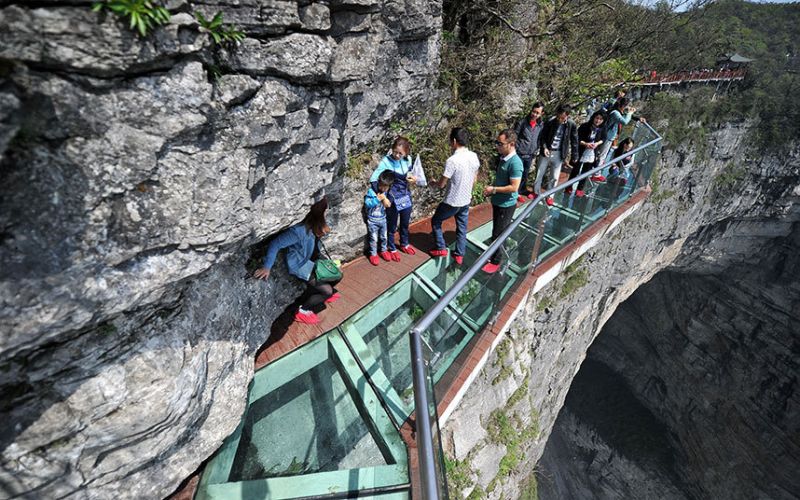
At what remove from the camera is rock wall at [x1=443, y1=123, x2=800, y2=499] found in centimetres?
522

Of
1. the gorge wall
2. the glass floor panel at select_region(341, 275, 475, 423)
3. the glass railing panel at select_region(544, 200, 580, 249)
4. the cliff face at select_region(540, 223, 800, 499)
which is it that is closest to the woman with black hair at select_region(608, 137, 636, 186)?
the glass railing panel at select_region(544, 200, 580, 249)

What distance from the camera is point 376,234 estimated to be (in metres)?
4.77

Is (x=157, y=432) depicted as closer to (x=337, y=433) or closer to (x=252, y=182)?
(x=337, y=433)

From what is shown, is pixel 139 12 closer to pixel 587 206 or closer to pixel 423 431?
pixel 423 431

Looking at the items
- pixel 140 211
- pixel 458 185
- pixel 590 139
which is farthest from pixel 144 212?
pixel 590 139

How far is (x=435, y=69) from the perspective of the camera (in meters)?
5.54

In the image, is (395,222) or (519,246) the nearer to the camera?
(519,246)

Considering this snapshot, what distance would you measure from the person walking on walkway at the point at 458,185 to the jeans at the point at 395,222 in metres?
0.41

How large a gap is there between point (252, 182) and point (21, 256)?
1318 mm

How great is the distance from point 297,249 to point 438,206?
2127mm

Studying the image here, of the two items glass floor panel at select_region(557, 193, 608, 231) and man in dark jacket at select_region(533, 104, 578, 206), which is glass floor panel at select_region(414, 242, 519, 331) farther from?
man in dark jacket at select_region(533, 104, 578, 206)

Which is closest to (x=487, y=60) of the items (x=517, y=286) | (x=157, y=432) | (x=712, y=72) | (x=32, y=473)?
(x=517, y=286)

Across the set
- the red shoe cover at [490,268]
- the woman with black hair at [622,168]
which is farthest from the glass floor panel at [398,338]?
the woman with black hair at [622,168]

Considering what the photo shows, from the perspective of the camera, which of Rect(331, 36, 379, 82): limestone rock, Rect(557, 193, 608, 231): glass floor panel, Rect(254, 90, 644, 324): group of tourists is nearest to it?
Rect(331, 36, 379, 82): limestone rock
